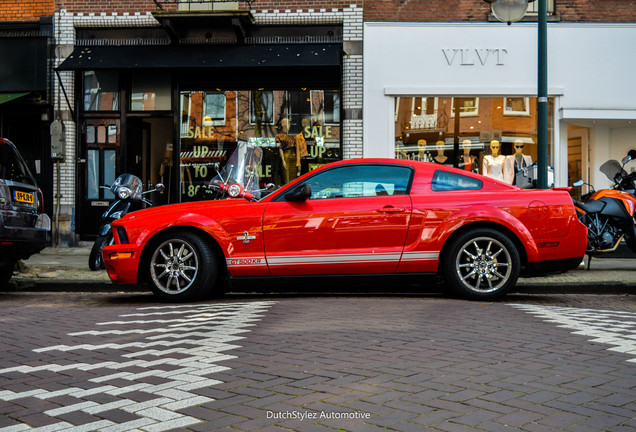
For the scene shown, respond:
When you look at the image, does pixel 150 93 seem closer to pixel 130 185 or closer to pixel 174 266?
pixel 130 185

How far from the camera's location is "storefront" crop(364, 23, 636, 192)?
49.1 ft

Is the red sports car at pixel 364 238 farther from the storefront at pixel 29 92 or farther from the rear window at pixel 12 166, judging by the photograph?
the storefront at pixel 29 92

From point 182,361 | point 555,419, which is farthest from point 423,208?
point 555,419

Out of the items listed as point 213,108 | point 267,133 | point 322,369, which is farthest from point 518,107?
point 322,369

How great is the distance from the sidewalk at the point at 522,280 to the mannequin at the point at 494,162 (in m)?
3.51

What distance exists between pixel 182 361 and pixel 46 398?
0.95 m

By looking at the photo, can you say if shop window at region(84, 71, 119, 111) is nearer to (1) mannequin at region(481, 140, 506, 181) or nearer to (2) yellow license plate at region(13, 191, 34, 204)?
(2) yellow license plate at region(13, 191, 34, 204)

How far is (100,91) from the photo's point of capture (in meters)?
15.7

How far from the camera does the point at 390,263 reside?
781cm

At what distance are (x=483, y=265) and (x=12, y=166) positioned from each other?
5.89 metres

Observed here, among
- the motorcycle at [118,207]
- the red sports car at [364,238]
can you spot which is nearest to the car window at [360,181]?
the red sports car at [364,238]

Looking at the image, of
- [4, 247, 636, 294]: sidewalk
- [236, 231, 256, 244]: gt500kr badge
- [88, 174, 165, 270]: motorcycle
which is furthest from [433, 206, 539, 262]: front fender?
[88, 174, 165, 270]: motorcycle

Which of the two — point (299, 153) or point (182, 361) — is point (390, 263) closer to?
point (182, 361)

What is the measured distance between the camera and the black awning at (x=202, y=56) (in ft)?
47.4
